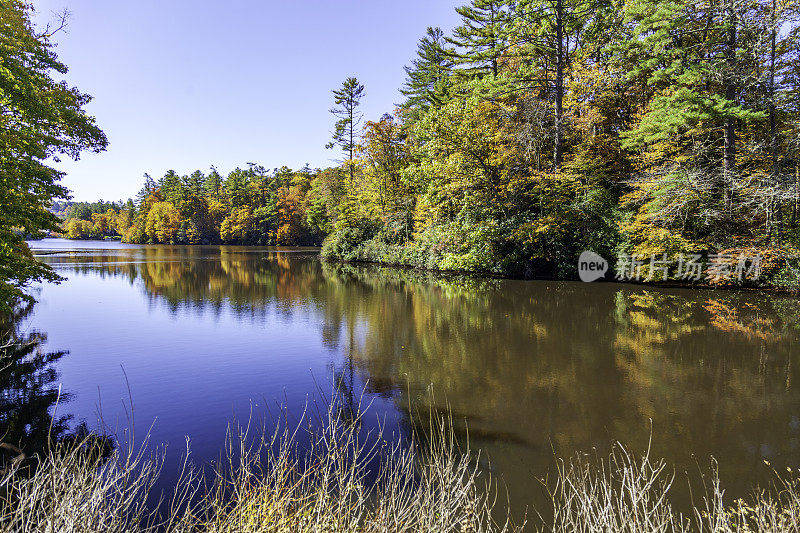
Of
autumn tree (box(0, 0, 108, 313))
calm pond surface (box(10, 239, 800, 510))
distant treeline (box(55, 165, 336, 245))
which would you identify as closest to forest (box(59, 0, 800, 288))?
calm pond surface (box(10, 239, 800, 510))

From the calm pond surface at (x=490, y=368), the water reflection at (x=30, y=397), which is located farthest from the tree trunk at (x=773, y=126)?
the water reflection at (x=30, y=397)

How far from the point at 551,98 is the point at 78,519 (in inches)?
1090

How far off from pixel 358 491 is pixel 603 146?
24.2 meters

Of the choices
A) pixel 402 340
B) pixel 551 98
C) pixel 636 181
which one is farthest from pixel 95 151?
pixel 551 98

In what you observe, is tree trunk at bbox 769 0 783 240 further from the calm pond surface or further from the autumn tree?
the autumn tree

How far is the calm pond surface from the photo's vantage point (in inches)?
218

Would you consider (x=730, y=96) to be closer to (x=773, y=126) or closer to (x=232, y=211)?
(x=773, y=126)

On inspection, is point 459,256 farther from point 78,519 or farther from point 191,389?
point 78,519

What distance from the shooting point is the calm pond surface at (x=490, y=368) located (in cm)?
554

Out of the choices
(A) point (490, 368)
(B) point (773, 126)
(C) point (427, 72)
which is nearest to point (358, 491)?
(A) point (490, 368)

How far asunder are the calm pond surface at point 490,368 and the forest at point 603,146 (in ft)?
14.1

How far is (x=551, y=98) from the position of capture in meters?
25.4

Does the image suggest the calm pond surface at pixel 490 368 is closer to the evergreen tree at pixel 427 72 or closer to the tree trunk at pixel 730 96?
the tree trunk at pixel 730 96

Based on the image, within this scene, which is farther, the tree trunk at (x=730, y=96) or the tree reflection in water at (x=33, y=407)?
the tree trunk at (x=730, y=96)
